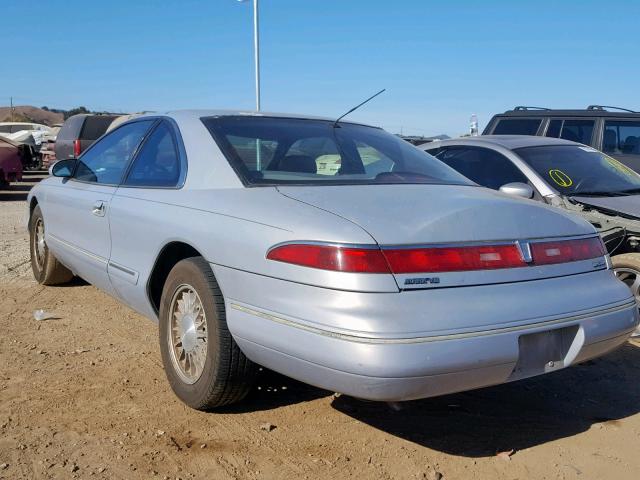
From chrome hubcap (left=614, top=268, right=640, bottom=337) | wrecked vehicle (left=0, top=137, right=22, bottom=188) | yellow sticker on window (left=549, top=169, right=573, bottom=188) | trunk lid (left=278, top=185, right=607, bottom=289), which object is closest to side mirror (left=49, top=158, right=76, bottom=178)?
trunk lid (left=278, top=185, right=607, bottom=289)

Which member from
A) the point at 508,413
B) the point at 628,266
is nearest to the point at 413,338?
the point at 508,413

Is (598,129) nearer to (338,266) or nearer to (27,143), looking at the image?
(338,266)

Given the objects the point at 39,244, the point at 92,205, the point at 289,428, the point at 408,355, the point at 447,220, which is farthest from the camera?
the point at 39,244

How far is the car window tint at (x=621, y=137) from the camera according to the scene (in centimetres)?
884

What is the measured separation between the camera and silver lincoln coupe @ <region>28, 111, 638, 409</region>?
2701mm

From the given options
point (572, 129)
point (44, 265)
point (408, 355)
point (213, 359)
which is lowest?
point (44, 265)

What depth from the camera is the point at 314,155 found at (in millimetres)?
3936

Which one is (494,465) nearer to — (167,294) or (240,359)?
(240,359)

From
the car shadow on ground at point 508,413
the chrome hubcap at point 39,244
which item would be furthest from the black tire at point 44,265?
the car shadow on ground at point 508,413

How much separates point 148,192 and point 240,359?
1.31 meters

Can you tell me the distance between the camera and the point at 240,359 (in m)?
3.26

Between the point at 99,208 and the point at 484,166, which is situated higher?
the point at 484,166

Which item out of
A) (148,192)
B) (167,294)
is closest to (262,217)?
(167,294)

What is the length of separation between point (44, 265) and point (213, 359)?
353 cm
